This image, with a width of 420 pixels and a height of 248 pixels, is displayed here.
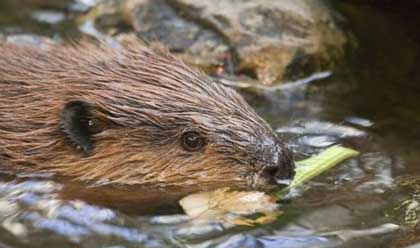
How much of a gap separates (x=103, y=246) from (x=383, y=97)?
2.86 meters

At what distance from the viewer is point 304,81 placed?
675 cm

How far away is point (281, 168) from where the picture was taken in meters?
4.66

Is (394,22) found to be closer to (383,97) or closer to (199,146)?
(383,97)

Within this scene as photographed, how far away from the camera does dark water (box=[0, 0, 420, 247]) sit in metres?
4.16

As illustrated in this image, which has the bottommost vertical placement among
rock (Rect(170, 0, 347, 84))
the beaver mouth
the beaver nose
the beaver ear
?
the beaver mouth

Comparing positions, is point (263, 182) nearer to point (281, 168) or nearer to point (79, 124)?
point (281, 168)

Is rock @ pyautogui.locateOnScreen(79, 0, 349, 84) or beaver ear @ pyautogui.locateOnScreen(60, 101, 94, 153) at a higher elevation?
rock @ pyautogui.locateOnScreen(79, 0, 349, 84)

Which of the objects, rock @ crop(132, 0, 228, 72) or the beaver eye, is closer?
the beaver eye

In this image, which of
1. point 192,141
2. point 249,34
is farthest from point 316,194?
point 249,34

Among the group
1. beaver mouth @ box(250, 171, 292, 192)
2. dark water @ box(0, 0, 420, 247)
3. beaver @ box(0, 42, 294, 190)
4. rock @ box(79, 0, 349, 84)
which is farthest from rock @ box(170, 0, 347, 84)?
beaver mouth @ box(250, 171, 292, 192)

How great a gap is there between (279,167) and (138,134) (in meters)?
0.72

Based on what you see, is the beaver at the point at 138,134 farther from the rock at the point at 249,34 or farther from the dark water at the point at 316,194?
the rock at the point at 249,34

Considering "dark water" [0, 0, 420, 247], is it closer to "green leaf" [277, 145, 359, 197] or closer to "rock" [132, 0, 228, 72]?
"green leaf" [277, 145, 359, 197]

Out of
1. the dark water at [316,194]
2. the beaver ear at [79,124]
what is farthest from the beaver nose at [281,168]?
the beaver ear at [79,124]
